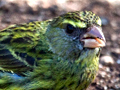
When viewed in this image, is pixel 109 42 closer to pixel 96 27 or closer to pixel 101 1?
pixel 101 1

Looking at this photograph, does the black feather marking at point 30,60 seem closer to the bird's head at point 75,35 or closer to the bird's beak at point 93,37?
the bird's head at point 75,35

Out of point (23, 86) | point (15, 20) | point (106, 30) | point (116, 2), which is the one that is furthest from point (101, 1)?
point (23, 86)

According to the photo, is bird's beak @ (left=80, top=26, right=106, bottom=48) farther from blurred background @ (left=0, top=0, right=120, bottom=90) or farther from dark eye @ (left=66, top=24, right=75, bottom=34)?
blurred background @ (left=0, top=0, right=120, bottom=90)

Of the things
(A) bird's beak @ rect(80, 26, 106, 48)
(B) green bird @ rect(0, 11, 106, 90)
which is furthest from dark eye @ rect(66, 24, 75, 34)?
(A) bird's beak @ rect(80, 26, 106, 48)

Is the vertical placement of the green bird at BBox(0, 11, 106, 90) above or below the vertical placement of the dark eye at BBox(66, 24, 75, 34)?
below

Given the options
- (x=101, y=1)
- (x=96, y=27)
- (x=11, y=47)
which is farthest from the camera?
(x=101, y=1)
